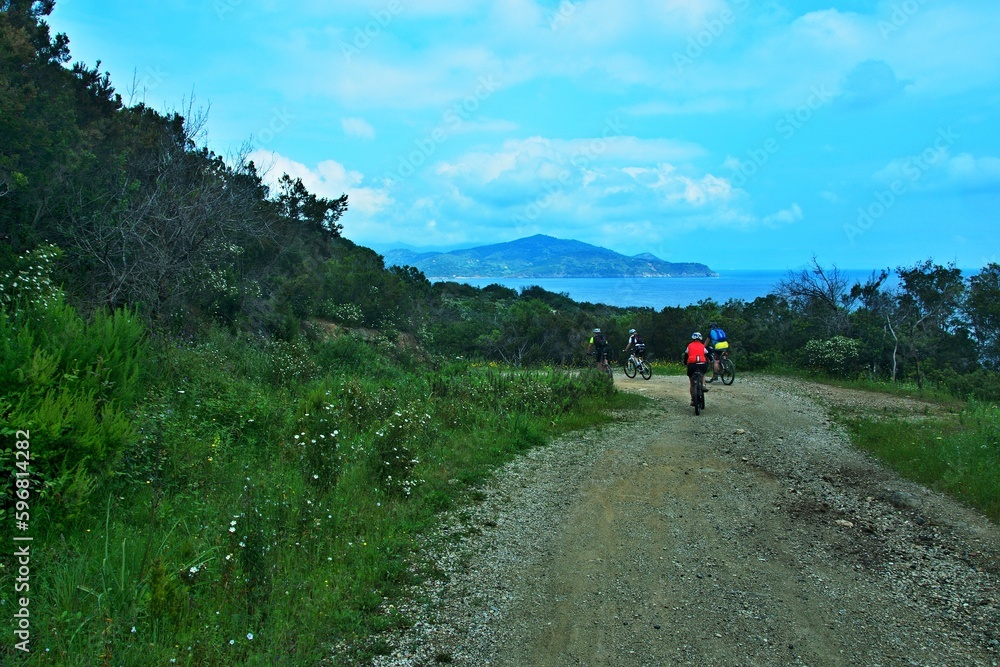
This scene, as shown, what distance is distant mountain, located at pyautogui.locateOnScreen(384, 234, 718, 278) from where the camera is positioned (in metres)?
111

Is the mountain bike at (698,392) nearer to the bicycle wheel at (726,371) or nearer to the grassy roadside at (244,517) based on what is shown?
the grassy roadside at (244,517)

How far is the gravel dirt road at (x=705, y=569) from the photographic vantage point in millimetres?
3762

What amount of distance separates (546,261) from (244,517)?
12838 centimetres

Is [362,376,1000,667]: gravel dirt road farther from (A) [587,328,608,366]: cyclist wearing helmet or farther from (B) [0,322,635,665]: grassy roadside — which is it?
(A) [587,328,608,366]: cyclist wearing helmet

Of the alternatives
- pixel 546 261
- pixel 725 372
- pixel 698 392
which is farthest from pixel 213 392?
pixel 546 261

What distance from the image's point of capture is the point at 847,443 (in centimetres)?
946

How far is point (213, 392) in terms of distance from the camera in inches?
314

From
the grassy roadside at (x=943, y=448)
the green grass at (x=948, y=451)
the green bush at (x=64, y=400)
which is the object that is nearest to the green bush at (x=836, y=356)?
the grassy roadside at (x=943, y=448)

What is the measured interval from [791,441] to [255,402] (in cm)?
838

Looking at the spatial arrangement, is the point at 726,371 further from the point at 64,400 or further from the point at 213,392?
the point at 64,400

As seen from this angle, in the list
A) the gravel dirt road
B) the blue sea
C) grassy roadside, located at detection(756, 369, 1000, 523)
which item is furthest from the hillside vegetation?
the blue sea

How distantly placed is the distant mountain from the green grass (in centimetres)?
9103

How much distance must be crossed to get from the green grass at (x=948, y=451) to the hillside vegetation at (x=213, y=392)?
0.92 metres

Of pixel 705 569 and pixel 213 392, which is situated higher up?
pixel 213 392
